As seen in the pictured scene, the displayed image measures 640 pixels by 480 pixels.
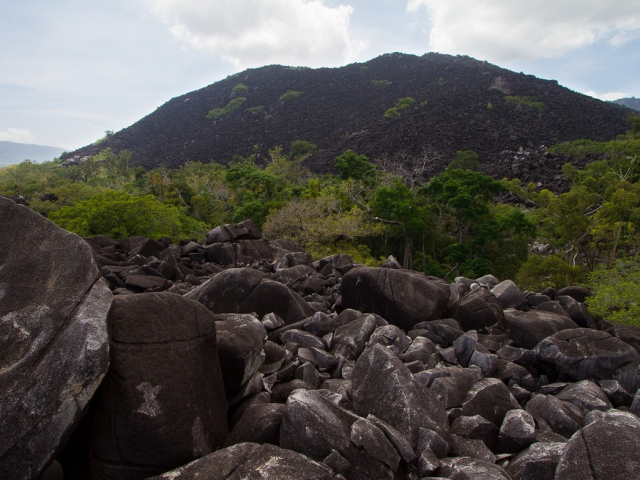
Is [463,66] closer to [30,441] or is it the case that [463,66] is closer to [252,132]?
[252,132]

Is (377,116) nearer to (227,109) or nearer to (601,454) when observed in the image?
(227,109)

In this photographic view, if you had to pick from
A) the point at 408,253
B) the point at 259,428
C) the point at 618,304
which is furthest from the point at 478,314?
the point at 408,253

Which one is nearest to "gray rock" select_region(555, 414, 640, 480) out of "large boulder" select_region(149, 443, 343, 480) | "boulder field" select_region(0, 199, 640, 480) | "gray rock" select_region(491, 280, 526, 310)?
"boulder field" select_region(0, 199, 640, 480)

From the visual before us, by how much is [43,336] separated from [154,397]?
101 centimetres

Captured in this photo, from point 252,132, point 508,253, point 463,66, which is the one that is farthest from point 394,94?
point 508,253

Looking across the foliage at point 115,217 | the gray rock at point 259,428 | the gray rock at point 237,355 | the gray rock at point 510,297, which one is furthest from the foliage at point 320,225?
the gray rock at point 259,428

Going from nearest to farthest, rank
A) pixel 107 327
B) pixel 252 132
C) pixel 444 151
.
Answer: pixel 107 327 < pixel 444 151 < pixel 252 132

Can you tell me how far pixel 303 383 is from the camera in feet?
17.6

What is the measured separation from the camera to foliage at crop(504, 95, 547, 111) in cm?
7062

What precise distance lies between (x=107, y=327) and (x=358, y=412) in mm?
2540

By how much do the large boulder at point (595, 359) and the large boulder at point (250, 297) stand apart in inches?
165

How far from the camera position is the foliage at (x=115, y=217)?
19484 mm

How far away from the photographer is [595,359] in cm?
633

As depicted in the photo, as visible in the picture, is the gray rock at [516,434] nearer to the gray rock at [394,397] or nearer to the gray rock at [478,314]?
the gray rock at [394,397]
